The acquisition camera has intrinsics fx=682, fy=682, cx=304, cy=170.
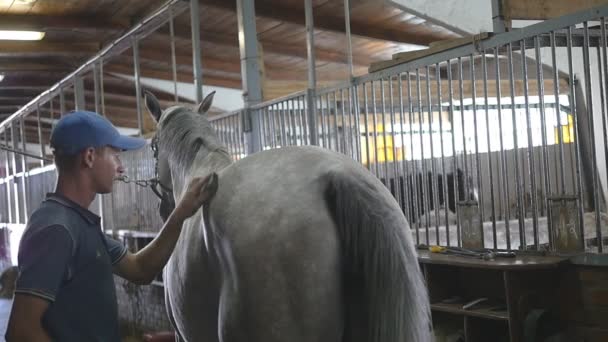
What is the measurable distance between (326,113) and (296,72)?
5.38 metres

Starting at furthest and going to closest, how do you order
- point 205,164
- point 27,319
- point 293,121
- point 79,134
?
point 293,121 → point 205,164 → point 79,134 → point 27,319

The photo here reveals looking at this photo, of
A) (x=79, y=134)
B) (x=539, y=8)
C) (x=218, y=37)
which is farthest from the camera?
(x=218, y=37)

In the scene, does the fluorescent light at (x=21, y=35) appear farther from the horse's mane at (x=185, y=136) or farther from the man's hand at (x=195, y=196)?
the man's hand at (x=195, y=196)

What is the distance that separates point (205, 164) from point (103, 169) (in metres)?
0.90

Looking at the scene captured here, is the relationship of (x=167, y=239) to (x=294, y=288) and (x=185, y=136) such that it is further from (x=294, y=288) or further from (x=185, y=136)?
(x=185, y=136)

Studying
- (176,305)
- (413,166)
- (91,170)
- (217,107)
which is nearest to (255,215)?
(91,170)

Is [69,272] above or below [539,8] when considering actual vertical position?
below

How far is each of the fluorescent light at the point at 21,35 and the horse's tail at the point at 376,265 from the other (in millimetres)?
6687

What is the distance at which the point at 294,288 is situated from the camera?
1992 mm

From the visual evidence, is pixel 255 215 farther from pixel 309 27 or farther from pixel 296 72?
pixel 296 72

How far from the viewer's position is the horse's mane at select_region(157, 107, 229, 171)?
114 inches

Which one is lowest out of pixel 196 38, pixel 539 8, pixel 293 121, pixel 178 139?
pixel 178 139

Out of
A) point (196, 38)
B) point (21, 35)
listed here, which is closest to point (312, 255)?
point (196, 38)

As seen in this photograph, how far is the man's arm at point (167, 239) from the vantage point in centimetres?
207
